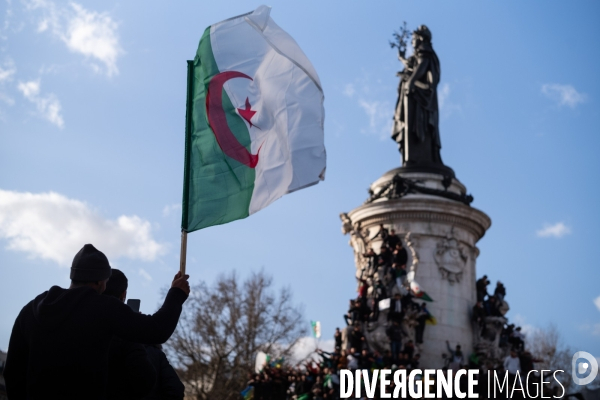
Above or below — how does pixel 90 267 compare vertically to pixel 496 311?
below

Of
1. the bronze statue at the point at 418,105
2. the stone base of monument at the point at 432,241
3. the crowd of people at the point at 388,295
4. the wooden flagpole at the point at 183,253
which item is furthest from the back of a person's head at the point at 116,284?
the bronze statue at the point at 418,105

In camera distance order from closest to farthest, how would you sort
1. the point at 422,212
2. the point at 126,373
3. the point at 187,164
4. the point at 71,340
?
1. the point at 71,340
2. the point at 126,373
3. the point at 187,164
4. the point at 422,212

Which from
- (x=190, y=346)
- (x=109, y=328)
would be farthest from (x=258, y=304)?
(x=109, y=328)

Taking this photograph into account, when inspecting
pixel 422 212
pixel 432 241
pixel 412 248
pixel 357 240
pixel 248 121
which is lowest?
pixel 248 121

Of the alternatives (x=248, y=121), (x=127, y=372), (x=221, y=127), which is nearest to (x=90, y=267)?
(x=127, y=372)

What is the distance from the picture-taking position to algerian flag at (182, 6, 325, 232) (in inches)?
265

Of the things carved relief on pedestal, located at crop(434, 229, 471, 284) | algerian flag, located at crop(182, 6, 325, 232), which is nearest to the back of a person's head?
algerian flag, located at crop(182, 6, 325, 232)

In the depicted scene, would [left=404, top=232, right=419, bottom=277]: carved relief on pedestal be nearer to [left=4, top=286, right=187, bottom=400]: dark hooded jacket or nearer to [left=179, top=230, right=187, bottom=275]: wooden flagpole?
[left=179, top=230, right=187, bottom=275]: wooden flagpole

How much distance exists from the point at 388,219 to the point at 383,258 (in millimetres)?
1398

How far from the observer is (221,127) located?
→ 7062 millimetres

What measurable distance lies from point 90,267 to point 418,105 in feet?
70.2

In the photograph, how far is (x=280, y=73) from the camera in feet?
24.9

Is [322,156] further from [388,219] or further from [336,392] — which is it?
[388,219]

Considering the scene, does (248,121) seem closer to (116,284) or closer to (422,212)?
(116,284)
